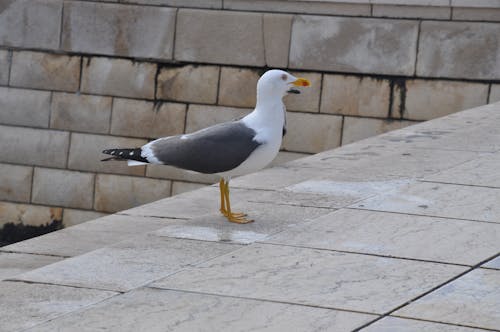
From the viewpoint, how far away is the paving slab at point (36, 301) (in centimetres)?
484

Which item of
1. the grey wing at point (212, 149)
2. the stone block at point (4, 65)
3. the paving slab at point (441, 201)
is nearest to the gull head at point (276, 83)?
the grey wing at point (212, 149)

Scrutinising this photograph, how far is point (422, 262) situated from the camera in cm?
572

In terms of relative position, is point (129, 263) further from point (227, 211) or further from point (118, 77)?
point (118, 77)

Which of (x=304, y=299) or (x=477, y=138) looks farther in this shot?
(x=477, y=138)

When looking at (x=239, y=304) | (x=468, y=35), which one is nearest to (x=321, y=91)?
(x=468, y=35)

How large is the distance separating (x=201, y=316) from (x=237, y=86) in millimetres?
8081

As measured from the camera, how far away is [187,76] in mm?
13008

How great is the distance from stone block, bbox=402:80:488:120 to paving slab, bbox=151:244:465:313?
20.5 feet

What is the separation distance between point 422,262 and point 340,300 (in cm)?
83

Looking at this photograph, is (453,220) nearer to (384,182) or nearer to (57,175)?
(384,182)

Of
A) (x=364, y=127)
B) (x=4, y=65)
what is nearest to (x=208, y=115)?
(x=364, y=127)

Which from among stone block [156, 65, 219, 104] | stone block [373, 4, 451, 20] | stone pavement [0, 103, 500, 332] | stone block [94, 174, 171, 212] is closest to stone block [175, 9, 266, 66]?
stone block [156, 65, 219, 104]

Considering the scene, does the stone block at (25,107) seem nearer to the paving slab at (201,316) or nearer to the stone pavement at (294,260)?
the stone pavement at (294,260)

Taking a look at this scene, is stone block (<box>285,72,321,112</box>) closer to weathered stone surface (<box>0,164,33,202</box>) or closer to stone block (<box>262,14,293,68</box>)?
stone block (<box>262,14,293,68</box>)
